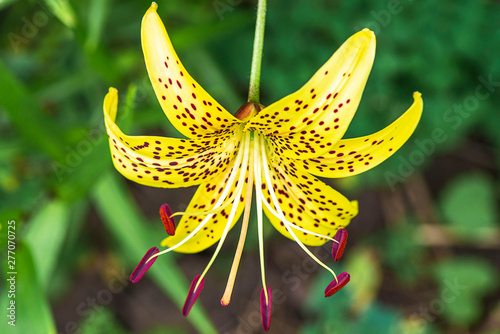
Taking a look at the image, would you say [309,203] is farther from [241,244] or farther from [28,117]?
[28,117]

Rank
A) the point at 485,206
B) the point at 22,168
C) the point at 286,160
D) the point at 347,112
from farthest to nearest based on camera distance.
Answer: the point at 485,206, the point at 22,168, the point at 286,160, the point at 347,112

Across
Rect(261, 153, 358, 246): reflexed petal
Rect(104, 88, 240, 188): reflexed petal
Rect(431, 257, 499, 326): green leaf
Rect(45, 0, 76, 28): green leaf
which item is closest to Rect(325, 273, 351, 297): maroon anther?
Rect(261, 153, 358, 246): reflexed petal

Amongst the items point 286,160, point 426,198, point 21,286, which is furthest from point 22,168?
point 426,198

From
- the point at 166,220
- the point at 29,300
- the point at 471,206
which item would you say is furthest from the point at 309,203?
the point at 471,206

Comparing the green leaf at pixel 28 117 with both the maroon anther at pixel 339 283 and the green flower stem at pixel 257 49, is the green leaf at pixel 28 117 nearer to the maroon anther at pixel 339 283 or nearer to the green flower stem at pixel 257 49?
the green flower stem at pixel 257 49

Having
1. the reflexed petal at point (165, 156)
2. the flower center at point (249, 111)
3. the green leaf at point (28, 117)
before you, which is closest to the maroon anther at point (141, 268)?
the reflexed petal at point (165, 156)

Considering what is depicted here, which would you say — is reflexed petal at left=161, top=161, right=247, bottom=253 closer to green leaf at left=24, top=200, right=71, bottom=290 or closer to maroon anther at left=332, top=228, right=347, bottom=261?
maroon anther at left=332, top=228, right=347, bottom=261

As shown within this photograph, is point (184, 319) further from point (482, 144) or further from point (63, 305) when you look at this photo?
point (482, 144)
